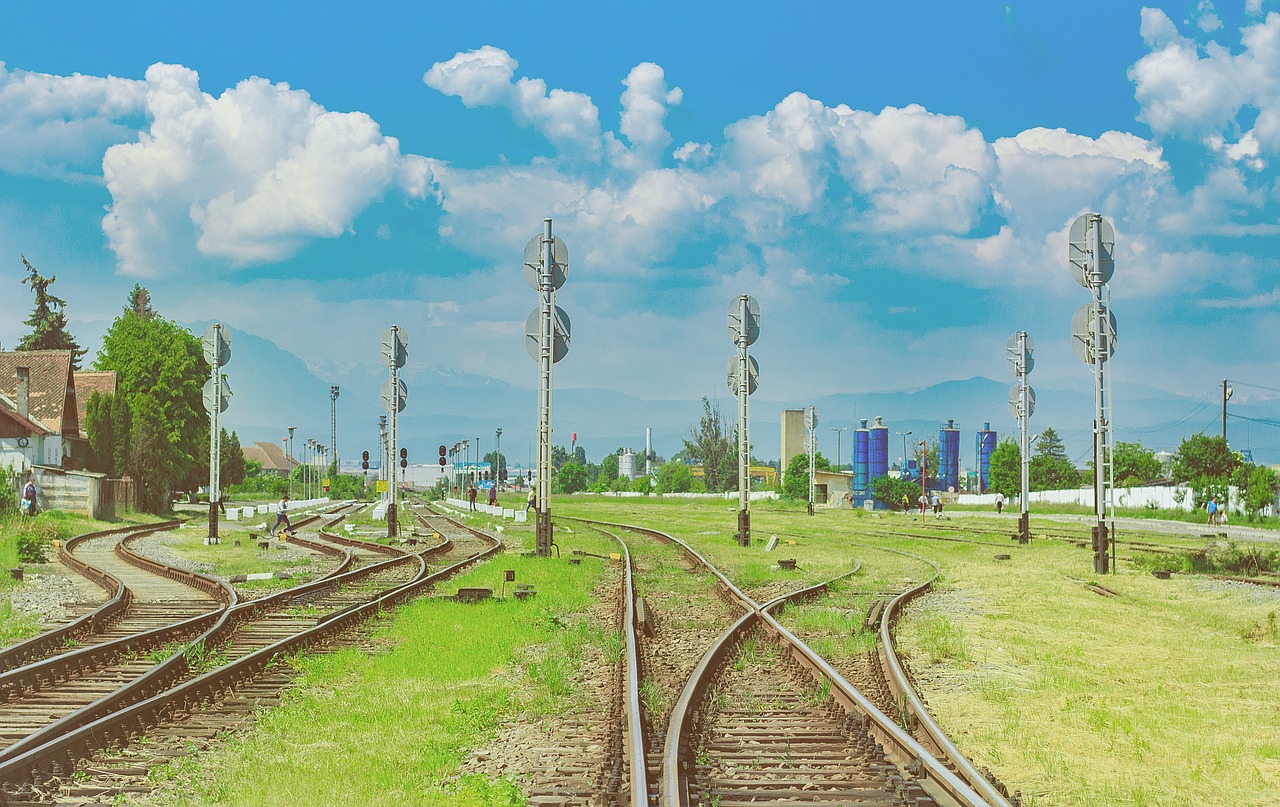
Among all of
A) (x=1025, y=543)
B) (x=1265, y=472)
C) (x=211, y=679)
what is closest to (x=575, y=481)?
(x=1265, y=472)

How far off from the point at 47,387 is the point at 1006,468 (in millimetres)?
82927

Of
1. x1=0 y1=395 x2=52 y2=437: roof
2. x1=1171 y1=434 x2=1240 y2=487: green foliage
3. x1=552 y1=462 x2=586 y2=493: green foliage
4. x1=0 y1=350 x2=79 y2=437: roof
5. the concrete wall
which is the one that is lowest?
x1=552 y1=462 x2=586 y2=493: green foliage

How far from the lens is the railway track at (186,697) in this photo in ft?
23.9

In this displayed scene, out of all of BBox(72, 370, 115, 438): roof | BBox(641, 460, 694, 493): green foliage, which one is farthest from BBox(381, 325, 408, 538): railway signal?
BBox(641, 460, 694, 493): green foliage

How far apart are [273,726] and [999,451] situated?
111 m

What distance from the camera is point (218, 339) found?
34.2m

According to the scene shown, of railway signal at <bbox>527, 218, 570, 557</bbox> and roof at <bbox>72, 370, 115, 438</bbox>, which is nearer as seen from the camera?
railway signal at <bbox>527, 218, 570, 557</bbox>

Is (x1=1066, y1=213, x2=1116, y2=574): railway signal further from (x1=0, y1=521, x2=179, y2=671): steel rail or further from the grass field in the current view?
(x1=0, y1=521, x2=179, y2=671): steel rail

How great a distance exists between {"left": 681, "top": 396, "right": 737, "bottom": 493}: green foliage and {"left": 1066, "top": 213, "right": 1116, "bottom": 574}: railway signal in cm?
13141

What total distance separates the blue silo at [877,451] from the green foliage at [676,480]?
74.1 ft

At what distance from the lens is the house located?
2048 inches

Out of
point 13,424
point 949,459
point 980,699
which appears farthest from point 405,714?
point 949,459

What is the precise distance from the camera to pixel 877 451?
452 feet

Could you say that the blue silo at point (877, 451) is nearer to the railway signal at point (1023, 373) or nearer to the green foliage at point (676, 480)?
the green foliage at point (676, 480)
